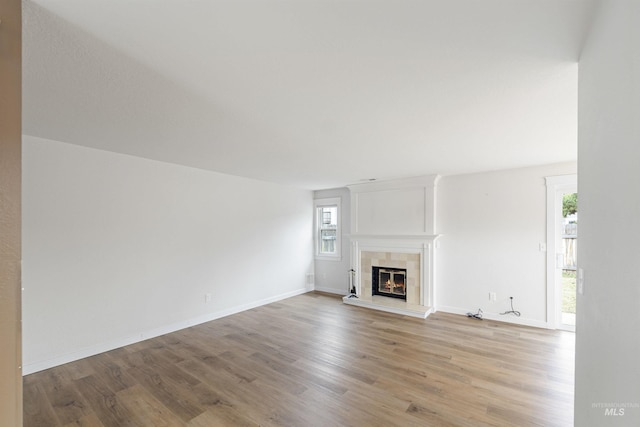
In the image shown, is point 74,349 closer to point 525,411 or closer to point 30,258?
point 30,258

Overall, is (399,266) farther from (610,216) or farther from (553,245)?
(610,216)

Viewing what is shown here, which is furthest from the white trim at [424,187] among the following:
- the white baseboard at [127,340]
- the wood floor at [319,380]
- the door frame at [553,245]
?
the white baseboard at [127,340]

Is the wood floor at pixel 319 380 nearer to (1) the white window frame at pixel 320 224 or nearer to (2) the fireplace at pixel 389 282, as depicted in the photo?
(2) the fireplace at pixel 389 282

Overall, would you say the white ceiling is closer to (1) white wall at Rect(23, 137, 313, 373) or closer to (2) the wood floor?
(1) white wall at Rect(23, 137, 313, 373)

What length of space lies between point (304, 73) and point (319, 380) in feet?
8.56

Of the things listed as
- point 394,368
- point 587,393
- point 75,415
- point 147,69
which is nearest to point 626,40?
point 587,393

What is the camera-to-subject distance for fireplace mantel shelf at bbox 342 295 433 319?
4.47m

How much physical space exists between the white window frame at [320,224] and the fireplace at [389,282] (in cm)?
97

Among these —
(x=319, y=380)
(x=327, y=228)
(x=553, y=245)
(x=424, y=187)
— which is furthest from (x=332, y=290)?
(x=553, y=245)

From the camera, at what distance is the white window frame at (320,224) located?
607cm

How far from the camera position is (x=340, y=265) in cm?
602

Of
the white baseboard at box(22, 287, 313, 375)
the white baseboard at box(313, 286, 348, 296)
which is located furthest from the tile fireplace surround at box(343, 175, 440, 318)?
the white baseboard at box(22, 287, 313, 375)

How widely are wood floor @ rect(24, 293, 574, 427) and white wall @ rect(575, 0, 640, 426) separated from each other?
1.12 meters

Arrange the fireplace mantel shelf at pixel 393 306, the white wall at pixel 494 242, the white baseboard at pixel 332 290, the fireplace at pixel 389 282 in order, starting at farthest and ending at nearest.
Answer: the white baseboard at pixel 332 290
the fireplace at pixel 389 282
the fireplace mantel shelf at pixel 393 306
the white wall at pixel 494 242
